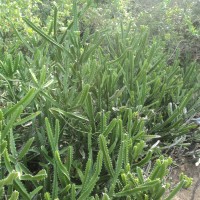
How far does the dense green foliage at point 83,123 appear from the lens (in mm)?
2055

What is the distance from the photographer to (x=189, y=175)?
354 centimetres

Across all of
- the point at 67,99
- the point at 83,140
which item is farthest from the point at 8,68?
the point at 83,140

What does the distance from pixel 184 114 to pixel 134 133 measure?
100 cm

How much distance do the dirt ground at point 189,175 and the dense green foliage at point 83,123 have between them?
15 centimetres

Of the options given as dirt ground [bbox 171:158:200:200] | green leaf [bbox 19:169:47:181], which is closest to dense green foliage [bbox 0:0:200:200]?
green leaf [bbox 19:169:47:181]

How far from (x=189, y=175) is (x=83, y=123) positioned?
1303 millimetres

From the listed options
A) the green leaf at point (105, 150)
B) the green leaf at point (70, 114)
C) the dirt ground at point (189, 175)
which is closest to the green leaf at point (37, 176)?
the green leaf at point (105, 150)

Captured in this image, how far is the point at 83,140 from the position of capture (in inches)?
112

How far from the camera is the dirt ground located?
3.20m

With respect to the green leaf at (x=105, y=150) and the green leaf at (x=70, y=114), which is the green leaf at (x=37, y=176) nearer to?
the green leaf at (x=105, y=150)

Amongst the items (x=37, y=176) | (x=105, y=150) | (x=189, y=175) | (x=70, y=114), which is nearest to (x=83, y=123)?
(x=70, y=114)

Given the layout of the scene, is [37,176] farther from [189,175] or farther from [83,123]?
[189,175]

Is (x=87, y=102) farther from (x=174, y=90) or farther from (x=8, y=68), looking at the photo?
(x=174, y=90)

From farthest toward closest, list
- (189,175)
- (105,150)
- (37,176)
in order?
(189,175) → (105,150) → (37,176)
